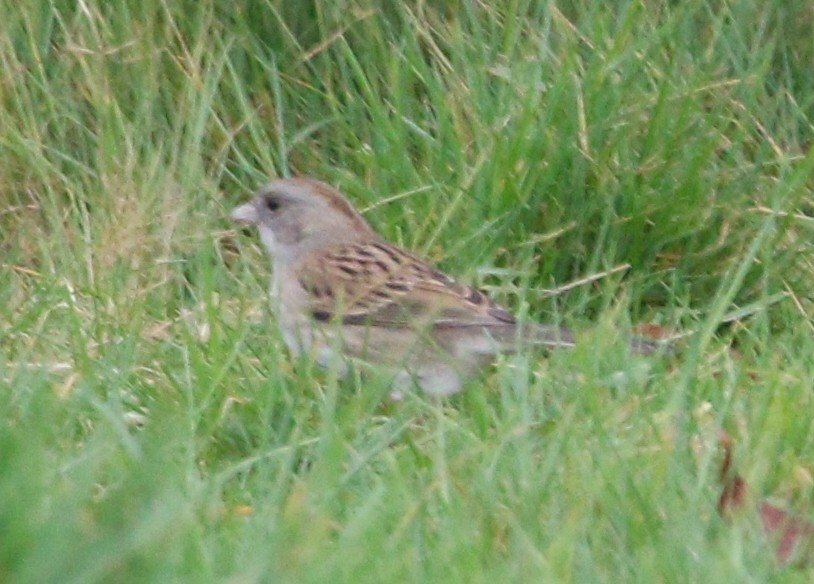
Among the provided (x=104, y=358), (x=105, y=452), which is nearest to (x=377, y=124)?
(x=104, y=358)

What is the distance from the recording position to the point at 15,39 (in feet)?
19.7

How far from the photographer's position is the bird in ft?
14.7

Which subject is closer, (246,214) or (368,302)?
(368,302)

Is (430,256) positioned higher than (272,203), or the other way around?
(272,203)

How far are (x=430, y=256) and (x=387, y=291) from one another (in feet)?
1.24

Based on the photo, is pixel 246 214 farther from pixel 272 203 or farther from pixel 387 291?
pixel 387 291

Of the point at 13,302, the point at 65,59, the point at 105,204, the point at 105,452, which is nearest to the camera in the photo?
the point at 105,452

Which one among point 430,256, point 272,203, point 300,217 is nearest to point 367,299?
point 430,256

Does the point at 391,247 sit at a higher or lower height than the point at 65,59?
lower

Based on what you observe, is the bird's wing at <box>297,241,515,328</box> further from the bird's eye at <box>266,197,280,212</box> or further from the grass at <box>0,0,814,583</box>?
the bird's eye at <box>266,197,280,212</box>

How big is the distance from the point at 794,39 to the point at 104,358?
109 inches

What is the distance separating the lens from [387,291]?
4973 mm

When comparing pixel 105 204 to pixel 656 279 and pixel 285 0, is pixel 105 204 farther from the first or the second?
pixel 656 279

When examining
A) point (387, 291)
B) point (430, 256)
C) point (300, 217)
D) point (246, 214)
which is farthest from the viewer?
point (246, 214)
